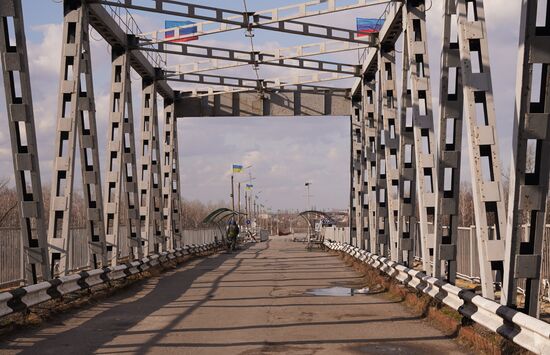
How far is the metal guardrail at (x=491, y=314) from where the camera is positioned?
315 inches

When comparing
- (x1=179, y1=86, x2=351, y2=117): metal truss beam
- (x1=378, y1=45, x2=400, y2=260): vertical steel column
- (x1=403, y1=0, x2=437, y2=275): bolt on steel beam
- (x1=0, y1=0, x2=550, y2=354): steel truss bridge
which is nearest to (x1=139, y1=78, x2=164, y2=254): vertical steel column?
(x1=0, y1=0, x2=550, y2=354): steel truss bridge

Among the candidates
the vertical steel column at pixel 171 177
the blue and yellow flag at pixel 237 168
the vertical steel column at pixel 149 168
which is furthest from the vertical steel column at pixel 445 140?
the blue and yellow flag at pixel 237 168

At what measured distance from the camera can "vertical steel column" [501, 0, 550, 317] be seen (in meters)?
9.23

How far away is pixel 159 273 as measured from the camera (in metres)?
27.6

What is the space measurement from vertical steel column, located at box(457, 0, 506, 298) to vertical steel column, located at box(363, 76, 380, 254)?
1492cm

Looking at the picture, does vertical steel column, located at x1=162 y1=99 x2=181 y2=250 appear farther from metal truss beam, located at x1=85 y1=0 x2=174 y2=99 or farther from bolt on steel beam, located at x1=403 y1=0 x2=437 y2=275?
bolt on steel beam, located at x1=403 y1=0 x2=437 y2=275

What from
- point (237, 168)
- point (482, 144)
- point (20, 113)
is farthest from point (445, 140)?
point (237, 168)

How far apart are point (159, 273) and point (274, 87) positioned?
42.1 ft

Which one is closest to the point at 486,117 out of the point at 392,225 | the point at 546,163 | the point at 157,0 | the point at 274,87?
the point at 546,163

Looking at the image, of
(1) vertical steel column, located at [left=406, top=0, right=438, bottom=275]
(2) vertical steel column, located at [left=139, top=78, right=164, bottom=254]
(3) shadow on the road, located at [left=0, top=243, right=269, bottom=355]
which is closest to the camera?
(3) shadow on the road, located at [left=0, top=243, right=269, bottom=355]

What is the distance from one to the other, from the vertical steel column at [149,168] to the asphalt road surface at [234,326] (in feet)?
36.7

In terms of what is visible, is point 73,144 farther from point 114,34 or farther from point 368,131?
point 368,131

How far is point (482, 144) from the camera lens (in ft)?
40.6

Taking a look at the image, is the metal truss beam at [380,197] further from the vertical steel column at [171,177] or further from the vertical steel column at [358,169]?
the vertical steel column at [171,177]
